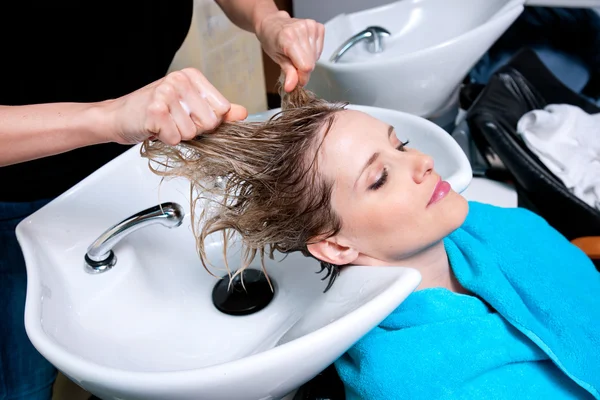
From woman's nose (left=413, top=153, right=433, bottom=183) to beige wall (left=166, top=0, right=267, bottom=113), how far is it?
767 mm

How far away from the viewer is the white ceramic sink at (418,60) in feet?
3.93

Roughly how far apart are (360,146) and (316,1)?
1735 millimetres

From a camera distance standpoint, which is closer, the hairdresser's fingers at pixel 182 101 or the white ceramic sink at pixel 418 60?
the hairdresser's fingers at pixel 182 101

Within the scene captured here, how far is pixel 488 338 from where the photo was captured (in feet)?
2.70

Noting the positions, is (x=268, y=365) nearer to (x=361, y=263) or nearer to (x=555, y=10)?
(x=361, y=263)

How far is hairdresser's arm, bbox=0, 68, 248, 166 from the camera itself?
64 cm

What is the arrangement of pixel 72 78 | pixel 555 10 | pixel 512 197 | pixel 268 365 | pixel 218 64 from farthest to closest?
pixel 555 10 < pixel 218 64 < pixel 512 197 < pixel 72 78 < pixel 268 365

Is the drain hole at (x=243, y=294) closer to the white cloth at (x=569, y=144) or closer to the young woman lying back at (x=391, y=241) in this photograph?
the young woman lying back at (x=391, y=241)

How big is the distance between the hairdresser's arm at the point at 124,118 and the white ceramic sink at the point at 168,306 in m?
0.20

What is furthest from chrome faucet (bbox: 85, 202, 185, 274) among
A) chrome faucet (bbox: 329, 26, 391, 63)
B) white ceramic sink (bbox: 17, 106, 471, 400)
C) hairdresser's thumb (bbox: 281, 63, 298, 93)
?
chrome faucet (bbox: 329, 26, 391, 63)

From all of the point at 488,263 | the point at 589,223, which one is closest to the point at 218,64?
the point at 488,263

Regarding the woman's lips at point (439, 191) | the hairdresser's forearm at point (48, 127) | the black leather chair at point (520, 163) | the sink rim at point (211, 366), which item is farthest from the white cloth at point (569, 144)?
the hairdresser's forearm at point (48, 127)

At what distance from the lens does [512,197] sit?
1248 mm

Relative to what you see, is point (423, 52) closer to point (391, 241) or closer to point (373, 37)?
point (373, 37)
